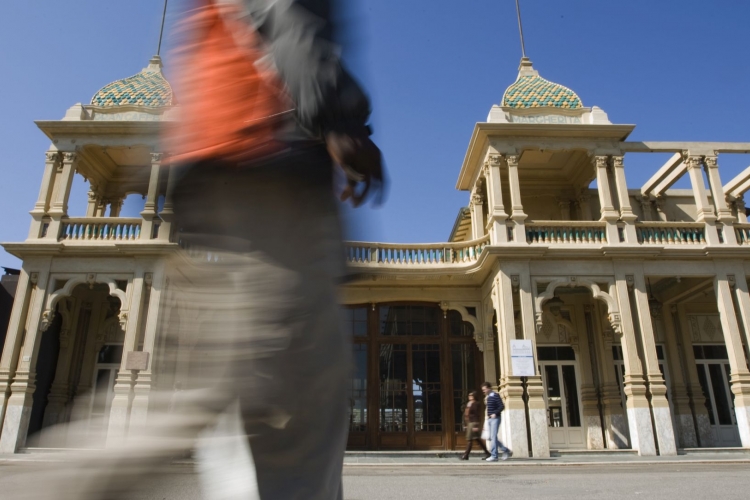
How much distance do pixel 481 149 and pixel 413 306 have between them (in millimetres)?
5283

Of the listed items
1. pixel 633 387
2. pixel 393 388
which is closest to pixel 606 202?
pixel 633 387

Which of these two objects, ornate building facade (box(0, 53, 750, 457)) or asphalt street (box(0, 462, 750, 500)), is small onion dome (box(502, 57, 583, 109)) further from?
asphalt street (box(0, 462, 750, 500))

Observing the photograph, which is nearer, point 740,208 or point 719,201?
point 719,201

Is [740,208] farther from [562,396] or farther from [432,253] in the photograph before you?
[432,253]

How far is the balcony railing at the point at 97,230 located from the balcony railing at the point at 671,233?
14236 millimetres

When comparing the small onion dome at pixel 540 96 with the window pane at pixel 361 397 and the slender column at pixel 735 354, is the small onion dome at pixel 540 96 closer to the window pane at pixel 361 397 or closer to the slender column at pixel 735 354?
the slender column at pixel 735 354

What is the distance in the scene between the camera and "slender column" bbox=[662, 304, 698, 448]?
16547mm

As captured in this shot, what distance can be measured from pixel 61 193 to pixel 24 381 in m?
5.25

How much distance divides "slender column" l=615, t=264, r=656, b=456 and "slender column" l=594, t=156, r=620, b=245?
1095mm

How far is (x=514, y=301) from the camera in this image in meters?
16.4

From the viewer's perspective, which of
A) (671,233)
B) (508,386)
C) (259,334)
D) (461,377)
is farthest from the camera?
(461,377)

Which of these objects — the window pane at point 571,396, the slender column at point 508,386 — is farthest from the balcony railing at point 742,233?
the slender column at point 508,386

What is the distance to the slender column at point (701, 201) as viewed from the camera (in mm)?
15859

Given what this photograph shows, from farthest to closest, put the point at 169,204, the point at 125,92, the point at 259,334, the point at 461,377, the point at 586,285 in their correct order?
1. the point at 125,92
2. the point at 461,377
3. the point at 586,285
4. the point at 169,204
5. the point at 259,334
